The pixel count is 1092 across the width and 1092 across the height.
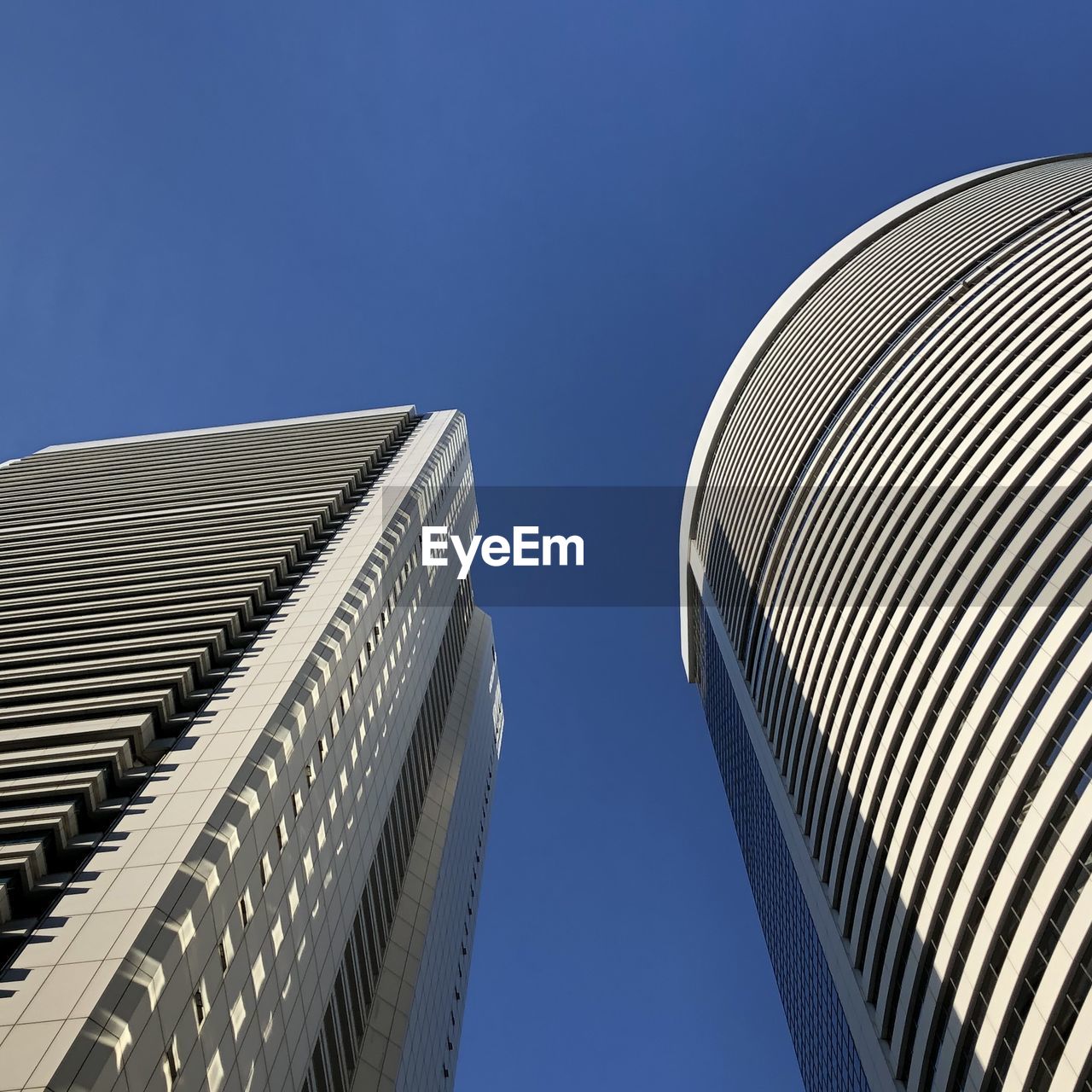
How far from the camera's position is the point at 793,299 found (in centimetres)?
8538

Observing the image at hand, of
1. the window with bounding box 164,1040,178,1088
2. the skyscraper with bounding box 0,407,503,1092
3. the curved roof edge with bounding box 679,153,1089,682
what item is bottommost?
the window with bounding box 164,1040,178,1088

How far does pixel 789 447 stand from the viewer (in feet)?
228

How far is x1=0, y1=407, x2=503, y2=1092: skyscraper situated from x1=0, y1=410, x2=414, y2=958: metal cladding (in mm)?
155

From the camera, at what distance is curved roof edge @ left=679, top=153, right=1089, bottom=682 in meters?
84.2

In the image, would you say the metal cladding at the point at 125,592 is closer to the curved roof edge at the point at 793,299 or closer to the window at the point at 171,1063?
the window at the point at 171,1063

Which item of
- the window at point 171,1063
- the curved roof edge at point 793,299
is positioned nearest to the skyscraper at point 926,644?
the curved roof edge at point 793,299

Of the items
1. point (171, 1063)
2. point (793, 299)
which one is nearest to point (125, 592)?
point (171, 1063)

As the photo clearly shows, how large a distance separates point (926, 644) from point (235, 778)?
117 feet

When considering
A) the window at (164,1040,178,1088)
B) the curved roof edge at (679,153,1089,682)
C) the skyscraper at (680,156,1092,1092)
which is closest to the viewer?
the window at (164,1040,178,1088)

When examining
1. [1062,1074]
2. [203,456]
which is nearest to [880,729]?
[1062,1074]

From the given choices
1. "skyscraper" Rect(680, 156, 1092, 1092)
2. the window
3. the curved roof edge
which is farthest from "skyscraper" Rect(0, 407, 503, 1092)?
the curved roof edge

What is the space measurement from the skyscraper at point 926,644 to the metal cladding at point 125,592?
34.7m

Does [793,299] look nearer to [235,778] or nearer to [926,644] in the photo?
[926,644]

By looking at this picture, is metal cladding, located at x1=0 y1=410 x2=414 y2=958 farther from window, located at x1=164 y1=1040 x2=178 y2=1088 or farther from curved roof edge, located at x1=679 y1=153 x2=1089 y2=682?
curved roof edge, located at x1=679 y1=153 x2=1089 y2=682
